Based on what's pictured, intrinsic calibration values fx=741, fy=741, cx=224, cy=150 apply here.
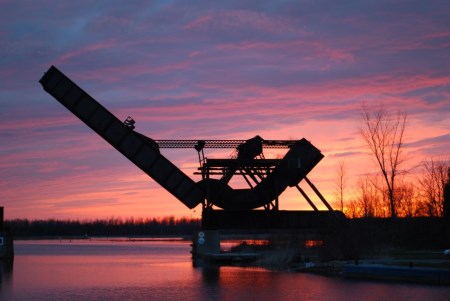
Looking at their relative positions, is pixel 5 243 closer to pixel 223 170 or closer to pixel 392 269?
pixel 223 170

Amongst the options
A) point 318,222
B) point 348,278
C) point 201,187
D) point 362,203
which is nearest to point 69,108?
→ point 201,187

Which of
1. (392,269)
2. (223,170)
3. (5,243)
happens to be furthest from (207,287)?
(5,243)

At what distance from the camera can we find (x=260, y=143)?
4344cm

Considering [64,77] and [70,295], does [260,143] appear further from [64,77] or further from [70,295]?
[70,295]

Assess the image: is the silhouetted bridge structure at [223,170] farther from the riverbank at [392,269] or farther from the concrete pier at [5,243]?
the concrete pier at [5,243]

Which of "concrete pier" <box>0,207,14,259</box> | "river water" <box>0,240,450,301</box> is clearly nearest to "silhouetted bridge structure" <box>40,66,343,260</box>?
"river water" <box>0,240,450,301</box>

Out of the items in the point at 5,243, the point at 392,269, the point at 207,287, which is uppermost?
the point at 5,243

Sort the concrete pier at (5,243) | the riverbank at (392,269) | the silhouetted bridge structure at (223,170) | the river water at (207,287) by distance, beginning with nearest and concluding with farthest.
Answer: the river water at (207,287) → the riverbank at (392,269) → the silhouetted bridge structure at (223,170) → the concrete pier at (5,243)

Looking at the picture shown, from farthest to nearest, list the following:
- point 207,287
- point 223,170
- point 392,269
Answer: point 223,170 → point 392,269 → point 207,287

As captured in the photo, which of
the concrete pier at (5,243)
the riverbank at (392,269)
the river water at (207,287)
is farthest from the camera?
the concrete pier at (5,243)

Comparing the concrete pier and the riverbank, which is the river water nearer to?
the riverbank

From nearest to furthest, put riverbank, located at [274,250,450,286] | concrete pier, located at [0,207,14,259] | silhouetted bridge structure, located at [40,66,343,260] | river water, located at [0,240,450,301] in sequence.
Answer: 1. river water, located at [0,240,450,301]
2. riverbank, located at [274,250,450,286]
3. silhouetted bridge structure, located at [40,66,343,260]
4. concrete pier, located at [0,207,14,259]

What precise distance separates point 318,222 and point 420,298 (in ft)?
79.1

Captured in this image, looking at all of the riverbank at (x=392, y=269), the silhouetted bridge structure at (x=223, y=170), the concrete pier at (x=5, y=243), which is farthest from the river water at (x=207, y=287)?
the concrete pier at (x=5, y=243)
